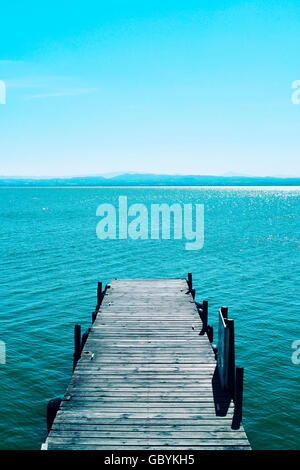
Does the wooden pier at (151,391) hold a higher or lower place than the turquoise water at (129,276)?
higher

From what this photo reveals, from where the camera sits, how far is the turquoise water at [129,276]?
45.1 ft

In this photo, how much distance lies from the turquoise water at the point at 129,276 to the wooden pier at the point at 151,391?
10.3 feet

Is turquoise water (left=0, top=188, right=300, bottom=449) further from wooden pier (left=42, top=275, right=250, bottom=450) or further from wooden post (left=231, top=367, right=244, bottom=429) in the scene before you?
wooden post (left=231, top=367, right=244, bottom=429)

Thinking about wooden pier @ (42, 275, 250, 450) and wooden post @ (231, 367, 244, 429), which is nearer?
wooden pier @ (42, 275, 250, 450)

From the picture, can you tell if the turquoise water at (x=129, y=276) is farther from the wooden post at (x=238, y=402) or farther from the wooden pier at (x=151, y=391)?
the wooden post at (x=238, y=402)

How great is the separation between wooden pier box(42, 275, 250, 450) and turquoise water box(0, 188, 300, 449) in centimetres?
315

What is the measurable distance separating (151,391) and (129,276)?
2264cm

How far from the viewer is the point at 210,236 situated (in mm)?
60188

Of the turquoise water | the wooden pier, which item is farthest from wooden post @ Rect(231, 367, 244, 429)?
the turquoise water

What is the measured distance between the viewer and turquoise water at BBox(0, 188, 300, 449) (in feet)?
45.1

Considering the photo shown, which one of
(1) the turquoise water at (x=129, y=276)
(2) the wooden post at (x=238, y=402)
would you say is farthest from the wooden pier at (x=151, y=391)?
(1) the turquoise water at (x=129, y=276)

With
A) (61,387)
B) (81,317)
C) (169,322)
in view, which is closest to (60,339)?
(81,317)
